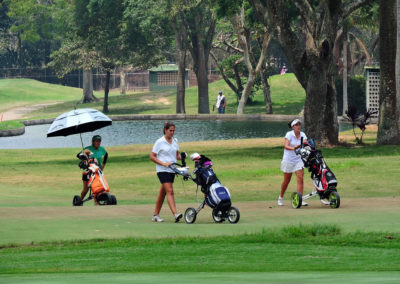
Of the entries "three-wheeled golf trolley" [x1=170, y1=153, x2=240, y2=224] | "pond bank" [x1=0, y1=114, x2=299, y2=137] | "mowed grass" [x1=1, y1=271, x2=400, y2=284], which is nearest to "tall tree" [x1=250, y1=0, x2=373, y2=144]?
"three-wheeled golf trolley" [x1=170, y1=153, x2=240, y2=224]

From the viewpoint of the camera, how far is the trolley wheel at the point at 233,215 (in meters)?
14.5

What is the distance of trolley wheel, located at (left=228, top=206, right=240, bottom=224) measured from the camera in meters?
14.5

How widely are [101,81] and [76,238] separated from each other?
9897 centimetres

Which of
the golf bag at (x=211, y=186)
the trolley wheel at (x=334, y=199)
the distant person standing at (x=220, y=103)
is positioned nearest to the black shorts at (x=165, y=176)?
the golf bag at (x=211, y=186)

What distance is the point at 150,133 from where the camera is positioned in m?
52.2

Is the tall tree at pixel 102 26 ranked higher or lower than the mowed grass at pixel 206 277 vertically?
higher

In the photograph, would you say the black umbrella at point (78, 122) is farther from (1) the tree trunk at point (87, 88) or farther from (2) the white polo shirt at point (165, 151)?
(1) the tree trunk at point (87, 88)

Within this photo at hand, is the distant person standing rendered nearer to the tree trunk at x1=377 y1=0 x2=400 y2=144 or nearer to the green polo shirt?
the tree trunk at x1=377 y1=0 x2=400 y2=144

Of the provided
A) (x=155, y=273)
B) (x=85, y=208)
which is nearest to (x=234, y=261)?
(x=155, y=273)

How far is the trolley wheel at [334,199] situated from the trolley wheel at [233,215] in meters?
2.89

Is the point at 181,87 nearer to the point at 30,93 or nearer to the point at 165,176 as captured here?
the point at 30,93

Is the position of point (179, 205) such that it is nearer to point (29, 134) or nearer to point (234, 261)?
point (234, 261)

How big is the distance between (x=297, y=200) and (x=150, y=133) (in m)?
35.4

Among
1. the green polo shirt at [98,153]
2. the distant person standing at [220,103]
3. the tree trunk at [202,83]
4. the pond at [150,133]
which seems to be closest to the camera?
the green polo shirt at [98,153]
